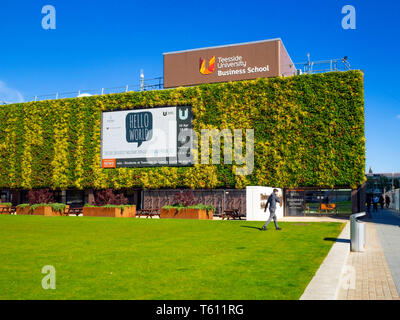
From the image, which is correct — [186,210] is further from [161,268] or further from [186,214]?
[161,268]

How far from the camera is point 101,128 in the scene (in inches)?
1596

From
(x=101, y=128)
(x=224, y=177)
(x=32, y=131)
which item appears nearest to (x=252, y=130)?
(x=224, y=177)

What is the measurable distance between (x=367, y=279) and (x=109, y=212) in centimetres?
2718

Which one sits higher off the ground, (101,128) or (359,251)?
(101,128)

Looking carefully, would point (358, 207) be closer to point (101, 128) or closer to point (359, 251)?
point (359, 251)

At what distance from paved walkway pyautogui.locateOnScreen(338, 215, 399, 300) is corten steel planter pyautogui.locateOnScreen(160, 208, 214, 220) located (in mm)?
19502

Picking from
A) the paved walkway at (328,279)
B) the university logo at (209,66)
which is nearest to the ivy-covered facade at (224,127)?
the university logo at (209,66)

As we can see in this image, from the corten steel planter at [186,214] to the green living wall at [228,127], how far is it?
5.59 meters

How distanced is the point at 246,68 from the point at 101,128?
1611 cm

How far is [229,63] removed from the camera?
1694 inches

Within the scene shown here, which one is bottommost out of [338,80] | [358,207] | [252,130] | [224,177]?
[358,207]

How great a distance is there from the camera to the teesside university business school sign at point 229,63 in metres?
41.8

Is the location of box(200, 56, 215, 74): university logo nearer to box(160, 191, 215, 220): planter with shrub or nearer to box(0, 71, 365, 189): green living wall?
box(0, 71, 365, 189): green living wall

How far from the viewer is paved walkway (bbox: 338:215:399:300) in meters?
6.43
